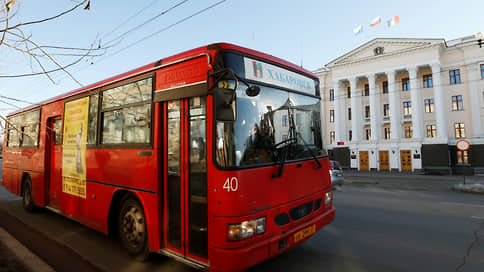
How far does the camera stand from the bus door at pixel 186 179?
3.24 m

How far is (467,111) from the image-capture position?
3144cm

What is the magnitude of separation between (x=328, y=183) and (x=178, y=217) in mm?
2568

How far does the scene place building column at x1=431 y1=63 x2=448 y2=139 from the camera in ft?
102

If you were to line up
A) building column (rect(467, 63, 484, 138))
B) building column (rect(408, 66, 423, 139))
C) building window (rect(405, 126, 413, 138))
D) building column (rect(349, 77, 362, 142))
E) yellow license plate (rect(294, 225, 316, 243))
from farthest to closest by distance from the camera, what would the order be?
building column (rect(349, 77, 362, 142))
building window (rect(405, 126, 413, 138))
building column (rect(408, 66, 423, 139))
building column (rect(467, 63, 484, 138))
yellow license plate (rect(294, 225, 316, 243))

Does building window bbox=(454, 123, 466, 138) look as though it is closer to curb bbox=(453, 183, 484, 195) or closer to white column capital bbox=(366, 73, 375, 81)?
white column capital bbox=(366, 73, 375, 81)

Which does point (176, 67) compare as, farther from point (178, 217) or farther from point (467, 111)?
point (467, 111)

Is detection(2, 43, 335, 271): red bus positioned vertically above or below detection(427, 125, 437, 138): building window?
below

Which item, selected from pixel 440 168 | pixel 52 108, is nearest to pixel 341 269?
pixel 52 108

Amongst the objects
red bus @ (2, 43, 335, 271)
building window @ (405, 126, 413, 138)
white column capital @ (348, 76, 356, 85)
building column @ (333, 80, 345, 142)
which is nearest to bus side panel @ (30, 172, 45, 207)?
red bus @ (2, 43, 335, 271)

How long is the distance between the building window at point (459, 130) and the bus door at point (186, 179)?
127 feet

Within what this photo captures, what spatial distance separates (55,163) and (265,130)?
5868 mm

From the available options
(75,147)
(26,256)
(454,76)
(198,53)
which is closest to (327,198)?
(198,53)

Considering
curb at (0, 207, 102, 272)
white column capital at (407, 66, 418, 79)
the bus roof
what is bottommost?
curb at (0, 207, 102, 272)

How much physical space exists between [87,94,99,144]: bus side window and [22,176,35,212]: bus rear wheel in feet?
12.9
